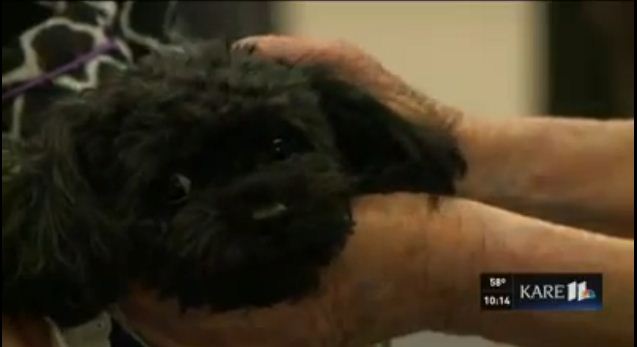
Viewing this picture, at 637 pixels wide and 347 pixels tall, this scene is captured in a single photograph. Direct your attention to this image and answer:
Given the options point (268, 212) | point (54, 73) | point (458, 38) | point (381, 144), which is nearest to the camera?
point (268, 212)

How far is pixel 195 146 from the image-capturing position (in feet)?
2.35

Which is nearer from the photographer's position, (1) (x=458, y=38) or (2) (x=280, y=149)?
(2) (x=280, y=149)

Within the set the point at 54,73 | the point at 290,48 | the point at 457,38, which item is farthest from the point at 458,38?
the point at 290,48

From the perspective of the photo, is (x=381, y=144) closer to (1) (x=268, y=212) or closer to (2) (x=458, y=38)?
(1) (x=268, y=212)

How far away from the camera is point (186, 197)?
28.4 inches

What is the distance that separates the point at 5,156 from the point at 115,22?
43 centimetres

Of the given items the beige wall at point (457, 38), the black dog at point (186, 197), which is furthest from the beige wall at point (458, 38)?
the black dog at point (186, 197)

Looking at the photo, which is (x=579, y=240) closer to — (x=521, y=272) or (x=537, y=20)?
(x=521, y=272)

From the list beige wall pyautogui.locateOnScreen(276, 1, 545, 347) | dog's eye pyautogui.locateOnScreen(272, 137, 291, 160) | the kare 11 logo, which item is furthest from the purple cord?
the kare 11 logo

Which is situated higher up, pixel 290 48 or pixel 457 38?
pixel 290 48

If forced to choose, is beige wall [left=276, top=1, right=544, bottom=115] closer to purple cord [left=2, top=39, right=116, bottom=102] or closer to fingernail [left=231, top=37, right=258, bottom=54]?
purple cord [left=2, top=39, right=116, bottom=102]
